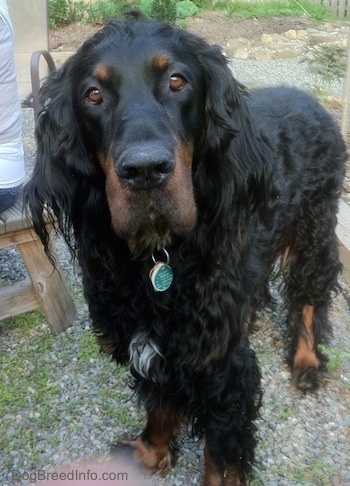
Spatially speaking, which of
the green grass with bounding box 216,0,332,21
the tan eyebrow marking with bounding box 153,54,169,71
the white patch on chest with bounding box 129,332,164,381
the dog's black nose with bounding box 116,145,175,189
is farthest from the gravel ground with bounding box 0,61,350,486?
the green grass with bounding box 216,0,332,21

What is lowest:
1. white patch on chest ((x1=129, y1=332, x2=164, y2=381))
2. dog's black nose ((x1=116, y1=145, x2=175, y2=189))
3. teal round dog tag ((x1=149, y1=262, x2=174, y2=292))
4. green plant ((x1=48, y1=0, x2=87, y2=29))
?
green plant ((x1=48, y1=0, x2=87, y2=29))

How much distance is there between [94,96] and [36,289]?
5.60 feet

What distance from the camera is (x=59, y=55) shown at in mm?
8656

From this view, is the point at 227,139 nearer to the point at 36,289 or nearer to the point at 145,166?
the point at 145,166

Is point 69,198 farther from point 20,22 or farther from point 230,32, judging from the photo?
point 230,32

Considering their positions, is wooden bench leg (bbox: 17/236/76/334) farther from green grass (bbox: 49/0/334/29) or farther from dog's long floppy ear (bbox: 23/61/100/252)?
green grass (bbox: 49/0/334/29)

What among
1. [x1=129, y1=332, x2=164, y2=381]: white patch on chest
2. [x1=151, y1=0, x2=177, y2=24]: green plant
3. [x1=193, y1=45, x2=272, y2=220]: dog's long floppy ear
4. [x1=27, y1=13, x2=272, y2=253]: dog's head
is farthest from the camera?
[x1=151, y1=0, x2=177, y2=24]: green plant

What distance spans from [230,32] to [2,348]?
342 inches

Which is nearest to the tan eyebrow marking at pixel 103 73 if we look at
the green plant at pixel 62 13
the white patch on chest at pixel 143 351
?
the white patch on chest at pixel 143 351

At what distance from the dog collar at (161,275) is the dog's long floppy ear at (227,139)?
274 mm

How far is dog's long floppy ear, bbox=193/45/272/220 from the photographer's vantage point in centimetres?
200

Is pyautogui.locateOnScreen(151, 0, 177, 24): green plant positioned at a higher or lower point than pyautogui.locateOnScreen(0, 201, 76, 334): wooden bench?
lower

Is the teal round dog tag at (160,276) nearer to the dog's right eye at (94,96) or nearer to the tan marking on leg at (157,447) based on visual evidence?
the dog's right eye at (94,96)

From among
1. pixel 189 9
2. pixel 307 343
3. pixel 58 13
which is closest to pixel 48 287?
pixel 307 343
